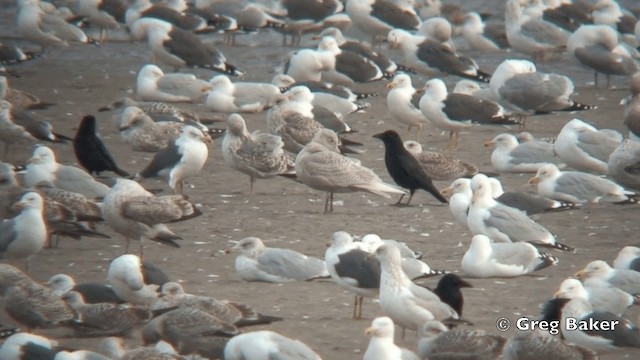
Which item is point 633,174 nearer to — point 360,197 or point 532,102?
point 360,197

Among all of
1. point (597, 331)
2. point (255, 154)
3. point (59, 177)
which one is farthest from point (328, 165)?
point (597, 331)

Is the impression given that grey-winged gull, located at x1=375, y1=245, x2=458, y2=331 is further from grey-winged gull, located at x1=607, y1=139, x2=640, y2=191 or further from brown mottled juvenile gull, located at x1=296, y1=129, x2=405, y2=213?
grey-winged gull, located at x1=607, y1=139, x2=640, y2=191

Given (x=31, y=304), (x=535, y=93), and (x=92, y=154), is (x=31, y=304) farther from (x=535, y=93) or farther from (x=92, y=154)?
(x=535, y=93)

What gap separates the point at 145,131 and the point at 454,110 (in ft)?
10.4

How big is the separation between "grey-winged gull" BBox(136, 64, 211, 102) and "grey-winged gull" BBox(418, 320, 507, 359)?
32.9 ft

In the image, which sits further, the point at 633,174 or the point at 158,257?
the point at 633,174

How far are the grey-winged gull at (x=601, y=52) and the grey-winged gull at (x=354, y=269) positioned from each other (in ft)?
32.9

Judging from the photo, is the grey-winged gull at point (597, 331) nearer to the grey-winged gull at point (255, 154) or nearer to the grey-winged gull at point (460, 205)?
the grey-winged gull at point (460, 205)

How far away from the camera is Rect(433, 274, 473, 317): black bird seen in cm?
1028

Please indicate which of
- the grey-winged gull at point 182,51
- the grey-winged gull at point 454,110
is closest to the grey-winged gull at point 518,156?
the grey-winged gull at point 454,110

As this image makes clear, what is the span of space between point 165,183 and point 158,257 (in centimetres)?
280

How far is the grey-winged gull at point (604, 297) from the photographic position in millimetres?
10477

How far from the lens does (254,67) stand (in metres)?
21.6

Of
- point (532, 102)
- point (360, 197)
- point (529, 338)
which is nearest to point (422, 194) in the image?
point (360, 197)
